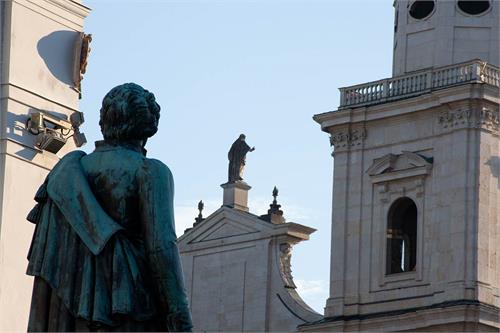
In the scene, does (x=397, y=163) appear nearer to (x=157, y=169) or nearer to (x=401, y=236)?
(x=401, y=236)

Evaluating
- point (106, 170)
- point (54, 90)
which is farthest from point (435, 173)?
point (106, 170)

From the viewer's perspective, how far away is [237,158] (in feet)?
154

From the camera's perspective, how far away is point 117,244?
25.1ft

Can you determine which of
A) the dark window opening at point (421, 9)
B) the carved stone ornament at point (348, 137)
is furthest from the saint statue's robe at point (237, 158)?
the dark window opening at point (421, 9)

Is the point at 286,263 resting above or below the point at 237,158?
below

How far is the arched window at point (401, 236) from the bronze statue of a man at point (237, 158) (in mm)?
3726

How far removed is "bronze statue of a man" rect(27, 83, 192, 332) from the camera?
24.8 feet

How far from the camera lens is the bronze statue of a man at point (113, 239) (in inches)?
298

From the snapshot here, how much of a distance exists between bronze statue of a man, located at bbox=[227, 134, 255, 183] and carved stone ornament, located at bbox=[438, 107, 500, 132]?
517 centimetres

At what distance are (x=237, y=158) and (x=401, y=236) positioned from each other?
4240mm

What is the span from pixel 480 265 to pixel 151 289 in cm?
3579

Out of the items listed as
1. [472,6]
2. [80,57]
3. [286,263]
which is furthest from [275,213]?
[80,57]

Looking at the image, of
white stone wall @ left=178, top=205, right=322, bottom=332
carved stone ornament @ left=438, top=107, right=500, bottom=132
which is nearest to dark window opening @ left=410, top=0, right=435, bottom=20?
carved stone ornament @ left=438, top=107, right=500, bottom=132

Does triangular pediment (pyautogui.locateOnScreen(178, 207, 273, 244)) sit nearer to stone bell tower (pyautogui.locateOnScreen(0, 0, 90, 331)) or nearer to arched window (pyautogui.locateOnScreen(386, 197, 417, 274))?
arched window (pyautogui.locateOnScreen(386, 197, 417, 274))
